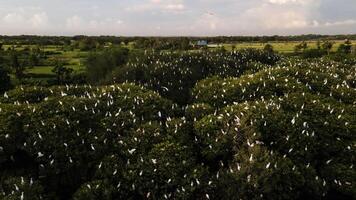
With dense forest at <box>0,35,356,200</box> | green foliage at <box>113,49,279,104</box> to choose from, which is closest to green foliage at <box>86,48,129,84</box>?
green foliage at <box>113,49,279,104</box>

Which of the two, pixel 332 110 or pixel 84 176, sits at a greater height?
pixel 332 110

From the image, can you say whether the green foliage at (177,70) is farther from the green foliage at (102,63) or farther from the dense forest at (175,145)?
the green foliage at (102,63)

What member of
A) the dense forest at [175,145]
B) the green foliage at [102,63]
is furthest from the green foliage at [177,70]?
the green foliage at [102,63]

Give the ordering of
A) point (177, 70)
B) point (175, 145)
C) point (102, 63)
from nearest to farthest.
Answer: point (175, 145) → point (177, 70) → point (102, 63)

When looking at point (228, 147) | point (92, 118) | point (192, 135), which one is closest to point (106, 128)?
point (92, 118)

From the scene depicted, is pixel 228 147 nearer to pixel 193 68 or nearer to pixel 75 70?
pixel 193 68

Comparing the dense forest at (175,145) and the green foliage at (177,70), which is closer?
the dense forest at (175,145)

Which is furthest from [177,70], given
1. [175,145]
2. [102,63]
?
[102,63]

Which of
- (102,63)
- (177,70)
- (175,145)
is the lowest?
(102,63)

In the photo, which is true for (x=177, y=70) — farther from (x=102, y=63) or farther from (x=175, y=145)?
(x=102, y=63)

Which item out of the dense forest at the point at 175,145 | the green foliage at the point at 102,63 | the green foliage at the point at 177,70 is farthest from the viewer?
the green foliage at the point at 102,63

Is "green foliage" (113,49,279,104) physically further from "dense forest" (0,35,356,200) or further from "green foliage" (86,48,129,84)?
"green foliage" (86,48,129,84)
